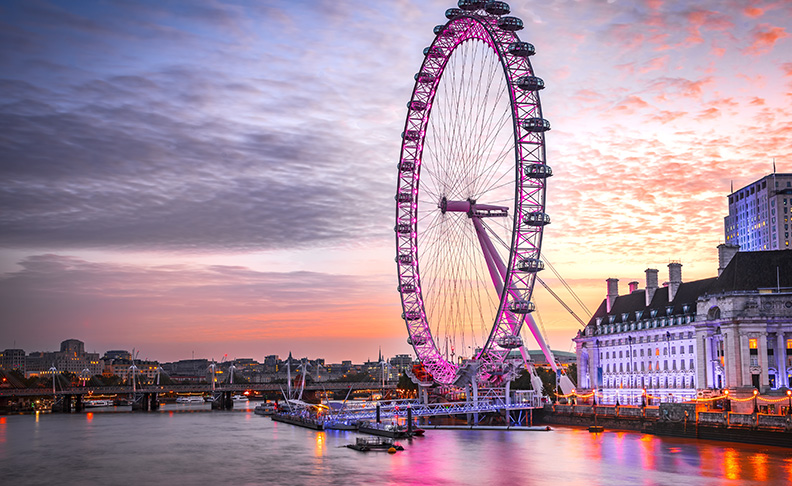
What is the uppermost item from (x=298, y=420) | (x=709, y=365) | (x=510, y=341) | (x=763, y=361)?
(x=510, y=341)

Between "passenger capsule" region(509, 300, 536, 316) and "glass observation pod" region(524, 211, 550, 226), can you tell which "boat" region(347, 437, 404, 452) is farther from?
"glass observation pod" region(524, 211, 550, 226)

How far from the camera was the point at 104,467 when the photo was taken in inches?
2798

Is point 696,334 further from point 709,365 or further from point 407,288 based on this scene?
point 407,288

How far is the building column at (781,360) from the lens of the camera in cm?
8800

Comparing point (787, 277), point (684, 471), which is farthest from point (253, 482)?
point (787, 277)

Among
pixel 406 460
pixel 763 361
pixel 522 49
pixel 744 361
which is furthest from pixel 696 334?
pixel 406 460

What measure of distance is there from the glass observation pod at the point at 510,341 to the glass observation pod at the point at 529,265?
8795 mm

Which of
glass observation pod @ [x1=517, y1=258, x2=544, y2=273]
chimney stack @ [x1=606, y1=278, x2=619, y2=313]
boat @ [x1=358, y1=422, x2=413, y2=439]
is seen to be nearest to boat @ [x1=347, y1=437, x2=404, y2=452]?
boat @ [x1=358, y1=422, x2=413, y2=439]

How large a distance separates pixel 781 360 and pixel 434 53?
4755 cm

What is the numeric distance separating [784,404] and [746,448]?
13.2m

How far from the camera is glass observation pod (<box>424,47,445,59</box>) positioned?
3671 inches

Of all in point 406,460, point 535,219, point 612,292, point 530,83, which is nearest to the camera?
point 406,460

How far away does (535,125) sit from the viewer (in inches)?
3172

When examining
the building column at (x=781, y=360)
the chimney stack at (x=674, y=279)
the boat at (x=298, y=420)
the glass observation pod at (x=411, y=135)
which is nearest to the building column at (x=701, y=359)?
the building column at (x=781, y=360)
